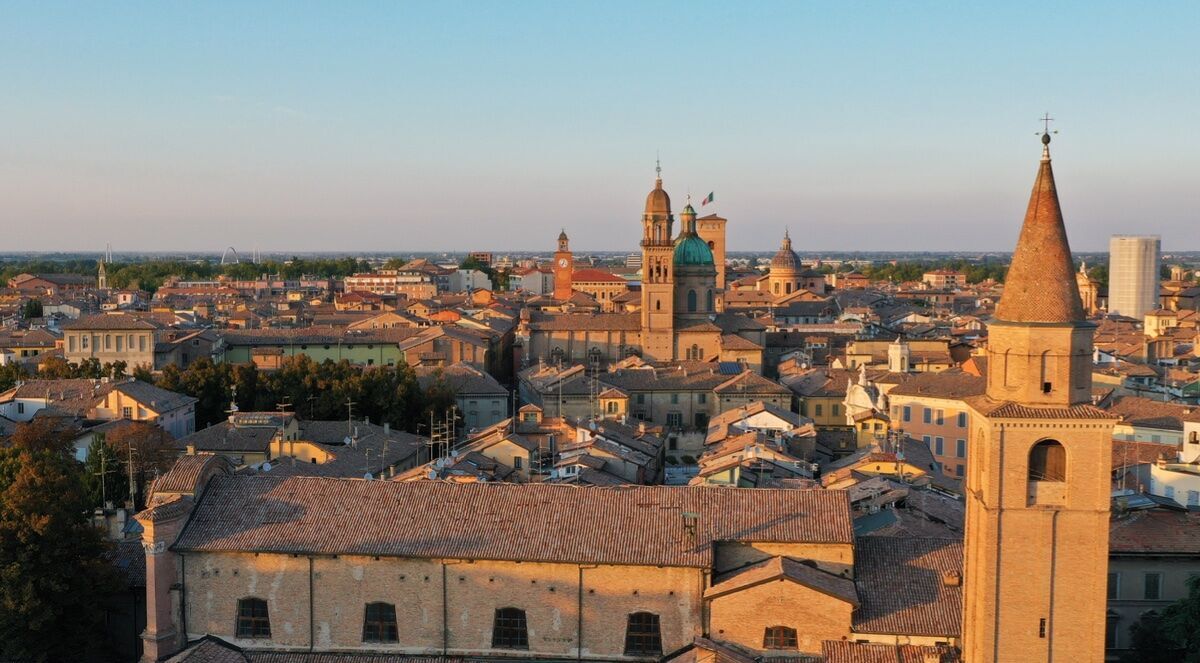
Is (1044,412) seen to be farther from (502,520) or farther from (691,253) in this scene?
(691,253)

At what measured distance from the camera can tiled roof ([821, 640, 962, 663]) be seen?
2208 cm

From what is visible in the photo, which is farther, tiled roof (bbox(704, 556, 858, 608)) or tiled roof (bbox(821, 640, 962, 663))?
tiled roof (bbox(704, 556, 858, 608))

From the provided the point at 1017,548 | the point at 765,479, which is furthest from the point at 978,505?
the point at 765,479

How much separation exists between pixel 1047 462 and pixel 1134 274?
4520 inches

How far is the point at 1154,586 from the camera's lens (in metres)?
27.0

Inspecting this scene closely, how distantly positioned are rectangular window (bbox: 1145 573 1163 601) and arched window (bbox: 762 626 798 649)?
945 centimetres

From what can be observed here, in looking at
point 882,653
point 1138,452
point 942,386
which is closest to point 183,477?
point 882,653

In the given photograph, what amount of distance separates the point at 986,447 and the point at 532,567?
350 inches

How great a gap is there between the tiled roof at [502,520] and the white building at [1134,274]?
11063cm

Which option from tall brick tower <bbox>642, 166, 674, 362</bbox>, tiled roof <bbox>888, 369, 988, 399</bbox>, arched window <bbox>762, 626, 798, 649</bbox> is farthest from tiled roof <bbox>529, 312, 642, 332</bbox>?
arched window <bbox>762, 626, 798, 649</bbox>

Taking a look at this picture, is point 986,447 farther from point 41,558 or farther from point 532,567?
point 41,558

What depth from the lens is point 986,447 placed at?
2069cm

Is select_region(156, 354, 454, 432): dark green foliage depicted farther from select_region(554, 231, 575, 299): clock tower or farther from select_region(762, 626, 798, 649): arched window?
select_region(554, 231, 575, 299): clock tower

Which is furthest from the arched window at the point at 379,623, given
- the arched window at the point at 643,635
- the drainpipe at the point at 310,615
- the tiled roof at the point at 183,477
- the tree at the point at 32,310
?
the tree at the point at 32,310
